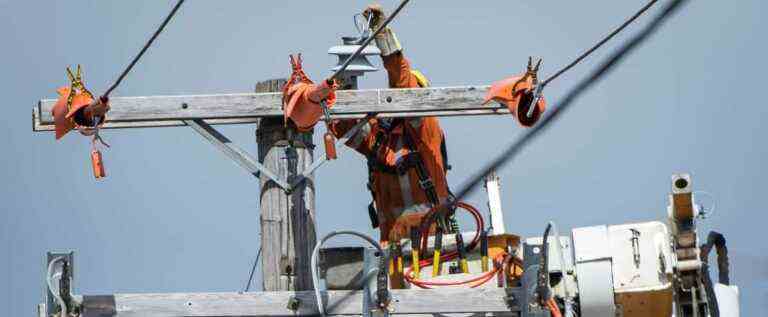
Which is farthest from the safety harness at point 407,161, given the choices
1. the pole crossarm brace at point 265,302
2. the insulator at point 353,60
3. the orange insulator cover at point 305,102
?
the pole crossarm brace at point 265,302

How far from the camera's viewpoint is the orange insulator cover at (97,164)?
30.8 m

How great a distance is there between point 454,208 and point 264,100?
63.7 inches

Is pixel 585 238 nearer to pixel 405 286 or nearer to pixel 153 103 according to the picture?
pixel 405 286

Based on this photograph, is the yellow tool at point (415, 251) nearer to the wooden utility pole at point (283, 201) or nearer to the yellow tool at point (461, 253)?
the yellow tool at point (461, 253)

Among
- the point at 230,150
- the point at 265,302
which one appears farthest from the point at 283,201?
the point at 265,302

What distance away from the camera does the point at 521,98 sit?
1185 inches

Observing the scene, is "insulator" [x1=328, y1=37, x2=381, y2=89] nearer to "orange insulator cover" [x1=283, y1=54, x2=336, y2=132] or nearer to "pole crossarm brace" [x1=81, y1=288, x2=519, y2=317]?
"orange insulator cover" [x1=283, y1=54, x2=336, y2=132]

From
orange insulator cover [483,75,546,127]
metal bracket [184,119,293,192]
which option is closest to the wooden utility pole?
metal bracket [184,119,293,192]

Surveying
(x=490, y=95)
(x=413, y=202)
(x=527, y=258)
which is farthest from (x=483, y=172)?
(x=527, y=258)

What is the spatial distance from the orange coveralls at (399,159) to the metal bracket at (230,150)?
1.26 metres

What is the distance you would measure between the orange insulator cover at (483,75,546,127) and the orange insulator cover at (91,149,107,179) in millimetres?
2937

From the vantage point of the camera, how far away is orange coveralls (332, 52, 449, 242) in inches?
1300

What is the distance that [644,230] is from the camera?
95.8ft

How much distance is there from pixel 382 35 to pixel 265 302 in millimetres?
4785
